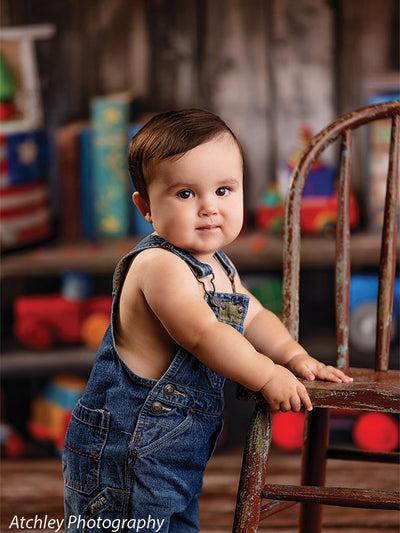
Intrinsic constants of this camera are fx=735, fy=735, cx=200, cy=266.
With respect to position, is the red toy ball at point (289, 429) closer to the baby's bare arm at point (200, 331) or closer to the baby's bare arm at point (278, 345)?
the baby's bare arm at point (278, 345)

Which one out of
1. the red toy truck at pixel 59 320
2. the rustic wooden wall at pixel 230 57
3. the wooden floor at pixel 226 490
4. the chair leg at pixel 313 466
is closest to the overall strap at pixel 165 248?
the chair leg at pixel 313 466

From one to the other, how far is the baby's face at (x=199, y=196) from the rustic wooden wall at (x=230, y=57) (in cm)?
120

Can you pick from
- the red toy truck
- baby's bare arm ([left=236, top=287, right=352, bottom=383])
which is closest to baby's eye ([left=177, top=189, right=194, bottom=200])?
baby's bare arm ([left=236, top=287, right=352, bottom=383])

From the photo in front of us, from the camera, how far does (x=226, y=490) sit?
69.0 inches

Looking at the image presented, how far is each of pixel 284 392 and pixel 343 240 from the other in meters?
0.35

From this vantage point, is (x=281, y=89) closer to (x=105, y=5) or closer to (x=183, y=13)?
(x=183, y=13)

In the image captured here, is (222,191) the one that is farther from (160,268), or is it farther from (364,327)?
(364,327)

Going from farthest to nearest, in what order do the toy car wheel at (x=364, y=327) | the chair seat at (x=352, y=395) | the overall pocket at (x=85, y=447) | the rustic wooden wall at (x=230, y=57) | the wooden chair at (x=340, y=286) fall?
the rustic wooden wall at (x=230, y=57) → the toy car wheel at (x=364, y=327) → the wooden chair at (x=340, y=286) → the overall pocket at (x=85, y=447) → the chair seat at (x=352, y=395)

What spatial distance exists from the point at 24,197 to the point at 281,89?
2.59 feet

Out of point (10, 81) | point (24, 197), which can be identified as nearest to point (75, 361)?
point (24, 197)

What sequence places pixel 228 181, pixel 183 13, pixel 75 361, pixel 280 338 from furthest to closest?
pixel 183 13
pixel 75 361
pixel 280 338
pixel 228 181

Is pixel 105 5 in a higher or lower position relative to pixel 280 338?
higher

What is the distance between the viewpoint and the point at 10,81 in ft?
6.41

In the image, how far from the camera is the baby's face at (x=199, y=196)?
0.93m
